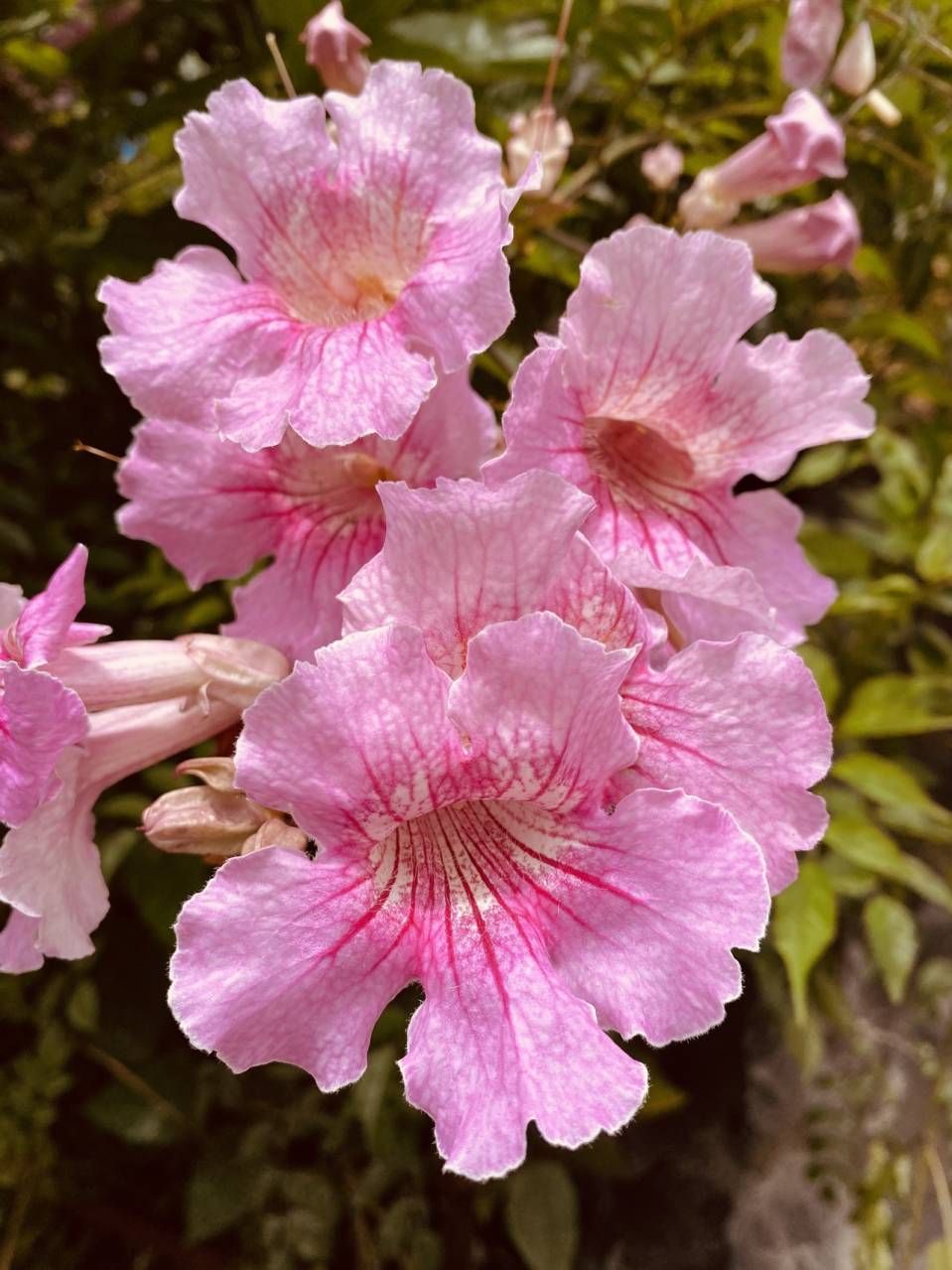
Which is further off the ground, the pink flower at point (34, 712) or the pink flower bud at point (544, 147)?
the pink flower bud at point (544, 147)

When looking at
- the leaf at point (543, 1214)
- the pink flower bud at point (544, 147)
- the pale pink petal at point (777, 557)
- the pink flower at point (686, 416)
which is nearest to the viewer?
the pink flower at point (686, 416)

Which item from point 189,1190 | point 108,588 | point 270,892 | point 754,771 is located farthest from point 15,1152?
point 754,771

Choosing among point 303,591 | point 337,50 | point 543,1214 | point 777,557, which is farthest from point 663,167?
point 543,1214

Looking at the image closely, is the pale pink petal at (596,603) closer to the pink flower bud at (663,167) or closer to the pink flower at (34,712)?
the pink flower at (34,712)

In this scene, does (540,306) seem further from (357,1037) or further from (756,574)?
(357,1037)

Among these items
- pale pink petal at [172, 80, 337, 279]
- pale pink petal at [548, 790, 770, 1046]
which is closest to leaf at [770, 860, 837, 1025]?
pale pink petal at [548, 790, 770, 1046]

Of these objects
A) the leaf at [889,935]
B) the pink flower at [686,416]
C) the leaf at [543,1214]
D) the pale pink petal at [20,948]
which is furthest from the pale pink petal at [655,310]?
the leaf at [543,1214]
